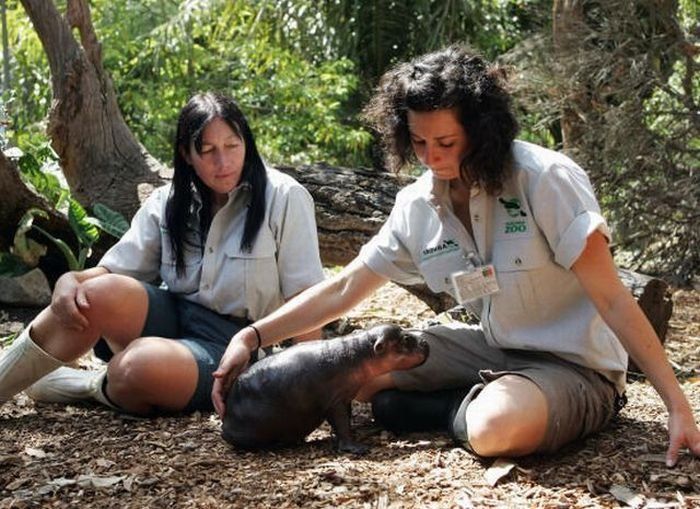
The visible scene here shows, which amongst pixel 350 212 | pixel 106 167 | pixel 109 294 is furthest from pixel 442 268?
pixel 106 167

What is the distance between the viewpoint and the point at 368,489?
9.39ft

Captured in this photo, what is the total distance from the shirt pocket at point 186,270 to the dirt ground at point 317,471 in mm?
477

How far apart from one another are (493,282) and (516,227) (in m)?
0.18

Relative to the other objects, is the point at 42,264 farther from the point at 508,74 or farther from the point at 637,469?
the point at 637,469

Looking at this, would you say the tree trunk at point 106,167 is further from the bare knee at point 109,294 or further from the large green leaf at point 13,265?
the bare knee at point 109,294

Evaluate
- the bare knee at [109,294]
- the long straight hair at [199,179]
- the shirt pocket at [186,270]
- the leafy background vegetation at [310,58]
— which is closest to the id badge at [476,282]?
the long straight hair at [199,179]

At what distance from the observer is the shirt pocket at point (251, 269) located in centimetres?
386

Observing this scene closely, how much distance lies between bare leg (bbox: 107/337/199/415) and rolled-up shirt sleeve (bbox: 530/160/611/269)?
1.30 meters

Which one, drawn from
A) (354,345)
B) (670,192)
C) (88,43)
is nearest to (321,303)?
(354,345)

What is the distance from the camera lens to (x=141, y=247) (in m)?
4.01

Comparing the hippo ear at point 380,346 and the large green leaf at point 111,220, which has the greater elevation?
the large green leaf at point 111,220

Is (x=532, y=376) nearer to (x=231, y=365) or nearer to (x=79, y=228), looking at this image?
(x=231, y=365)

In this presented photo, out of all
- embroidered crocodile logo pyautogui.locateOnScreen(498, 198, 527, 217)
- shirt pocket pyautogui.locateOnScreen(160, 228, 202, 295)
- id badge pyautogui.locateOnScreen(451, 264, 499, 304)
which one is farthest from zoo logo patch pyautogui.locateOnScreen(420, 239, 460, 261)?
shirt pocket pyautogui.locateOnScreen(160, 228, 202, 295)

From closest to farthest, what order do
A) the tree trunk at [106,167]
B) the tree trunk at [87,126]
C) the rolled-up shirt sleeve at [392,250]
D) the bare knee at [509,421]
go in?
the bare knee at [509,421]
the rolled-up shirt sleeve at [392,250]
the tree trunk at [106,167]
the tree trunk at [87,126]
